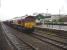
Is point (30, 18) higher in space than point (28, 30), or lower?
higher

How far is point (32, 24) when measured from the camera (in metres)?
29.8

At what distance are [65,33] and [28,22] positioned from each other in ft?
25.0

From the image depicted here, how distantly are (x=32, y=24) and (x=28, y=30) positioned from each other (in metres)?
1.48

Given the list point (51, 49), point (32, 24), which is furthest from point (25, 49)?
point (32, 24)

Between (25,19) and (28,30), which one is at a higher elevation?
(25,19)

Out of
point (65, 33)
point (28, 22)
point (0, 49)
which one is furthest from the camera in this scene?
point (28, 22)

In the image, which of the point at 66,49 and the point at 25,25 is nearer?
the point at 66,49

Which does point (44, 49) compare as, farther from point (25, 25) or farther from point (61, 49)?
point (25, 25)

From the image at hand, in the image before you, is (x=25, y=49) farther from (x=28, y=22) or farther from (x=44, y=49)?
(x=28, y=22)

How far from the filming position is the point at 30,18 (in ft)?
98.5

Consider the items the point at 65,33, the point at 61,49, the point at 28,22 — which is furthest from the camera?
the point at 28,22

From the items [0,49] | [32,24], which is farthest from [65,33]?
[0,49]

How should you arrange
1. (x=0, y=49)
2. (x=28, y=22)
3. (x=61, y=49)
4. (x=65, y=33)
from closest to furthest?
(x=0, y=49), (x=61, y=49), (x=65, y=33), (x=28, y=22)

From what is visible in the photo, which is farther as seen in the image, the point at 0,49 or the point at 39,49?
the point at 39,49
